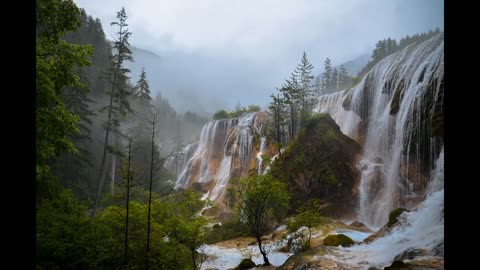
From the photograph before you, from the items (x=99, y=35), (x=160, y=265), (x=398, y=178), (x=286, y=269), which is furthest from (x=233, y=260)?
(x=99, y=35)

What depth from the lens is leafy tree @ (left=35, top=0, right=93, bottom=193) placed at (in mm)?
4766

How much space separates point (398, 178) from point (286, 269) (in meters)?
9.24

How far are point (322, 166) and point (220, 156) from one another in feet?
46.6

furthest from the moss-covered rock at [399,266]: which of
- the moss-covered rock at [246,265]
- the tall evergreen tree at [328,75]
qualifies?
the tall evergreen tree at [328,75]

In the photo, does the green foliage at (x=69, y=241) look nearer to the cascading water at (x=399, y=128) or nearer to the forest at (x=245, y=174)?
the forest at (x=245, y=174)

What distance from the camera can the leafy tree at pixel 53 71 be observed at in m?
4.77

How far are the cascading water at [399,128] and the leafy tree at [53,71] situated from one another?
13.8 meters

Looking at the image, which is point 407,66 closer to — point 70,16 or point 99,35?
point 70,16

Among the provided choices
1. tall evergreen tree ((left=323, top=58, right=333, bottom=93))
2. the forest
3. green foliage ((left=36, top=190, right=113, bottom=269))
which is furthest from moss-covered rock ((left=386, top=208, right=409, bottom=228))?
tall evergreen tree ((left=323, top=58, right=333, bottom=93))

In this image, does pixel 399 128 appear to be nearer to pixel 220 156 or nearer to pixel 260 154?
pixel 260 154

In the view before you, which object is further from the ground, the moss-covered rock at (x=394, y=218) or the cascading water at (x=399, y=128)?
the cascading water at (x=399, y=128)

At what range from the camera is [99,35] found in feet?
94.5

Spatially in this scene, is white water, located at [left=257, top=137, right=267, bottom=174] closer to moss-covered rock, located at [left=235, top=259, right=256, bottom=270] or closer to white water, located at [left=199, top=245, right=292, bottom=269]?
white water, located at [left=199, top=245, right=292, bottom=269]

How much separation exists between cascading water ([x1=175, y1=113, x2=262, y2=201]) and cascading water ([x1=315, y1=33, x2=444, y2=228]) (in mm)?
10673
